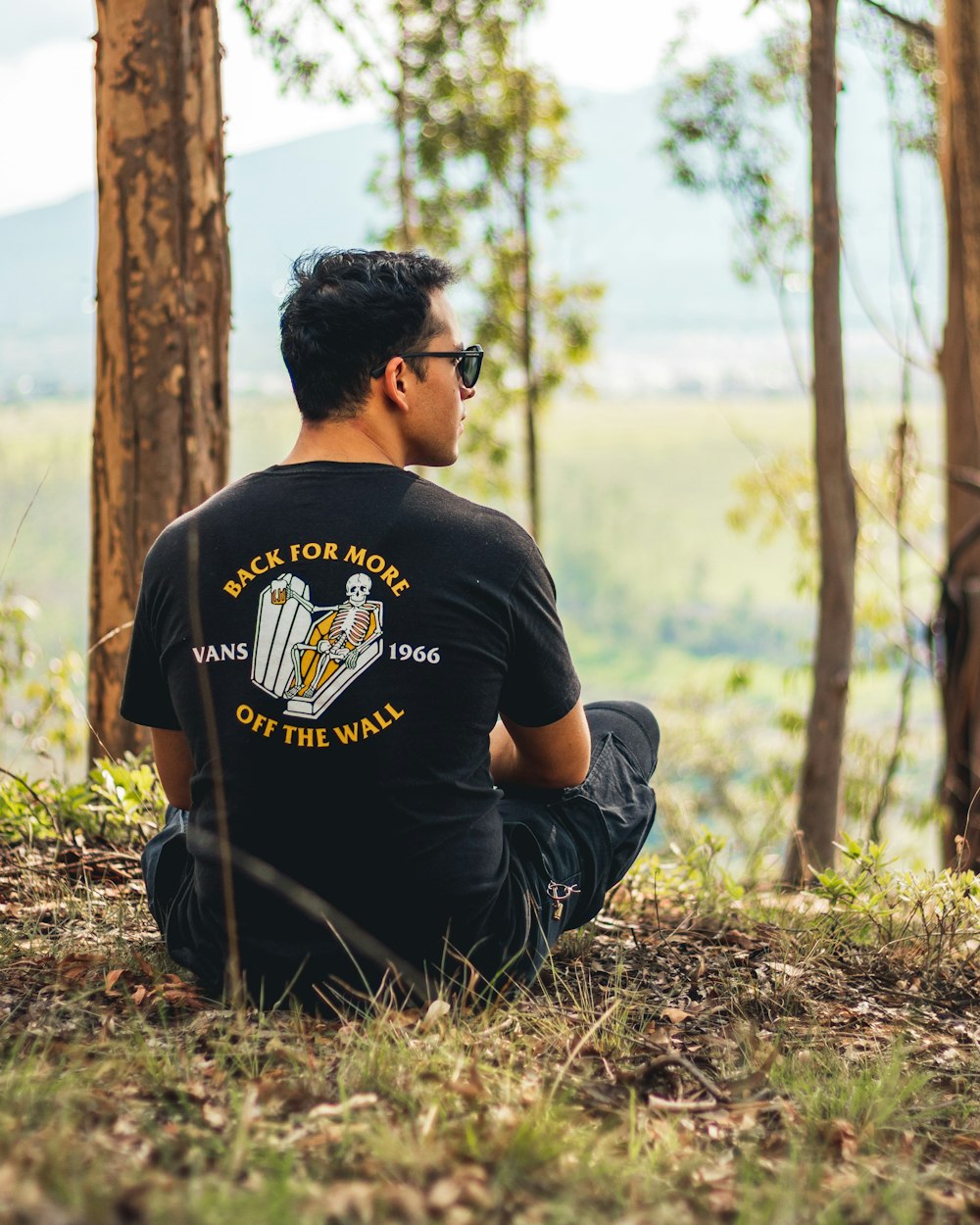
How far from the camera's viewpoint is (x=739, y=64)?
1307cm

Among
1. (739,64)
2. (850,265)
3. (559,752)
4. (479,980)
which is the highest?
(739,64)

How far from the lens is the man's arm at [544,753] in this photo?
7.67ft

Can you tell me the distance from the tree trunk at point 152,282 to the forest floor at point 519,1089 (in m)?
1.52

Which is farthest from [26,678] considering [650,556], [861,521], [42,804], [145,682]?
[650,556]

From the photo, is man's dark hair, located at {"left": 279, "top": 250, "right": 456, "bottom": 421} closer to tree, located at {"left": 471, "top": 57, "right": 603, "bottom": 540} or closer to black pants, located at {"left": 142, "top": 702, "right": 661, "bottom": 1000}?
black pants, located at {"left": 142, "top": 702, "right": 661, "bottom": 1000}

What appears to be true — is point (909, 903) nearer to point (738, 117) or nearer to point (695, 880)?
point (695, 880)

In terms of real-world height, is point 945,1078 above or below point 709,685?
above

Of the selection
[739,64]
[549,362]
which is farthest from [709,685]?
[739,64]

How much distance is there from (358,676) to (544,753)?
0.46 meters

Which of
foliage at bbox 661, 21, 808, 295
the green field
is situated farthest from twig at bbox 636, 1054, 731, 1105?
the green field

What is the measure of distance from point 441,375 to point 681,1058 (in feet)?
4.28

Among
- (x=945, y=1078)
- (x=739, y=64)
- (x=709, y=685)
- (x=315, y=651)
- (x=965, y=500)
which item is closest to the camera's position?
(x=315, y=651)

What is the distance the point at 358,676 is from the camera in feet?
6.92

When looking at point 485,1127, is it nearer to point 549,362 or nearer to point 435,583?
point 435,583
